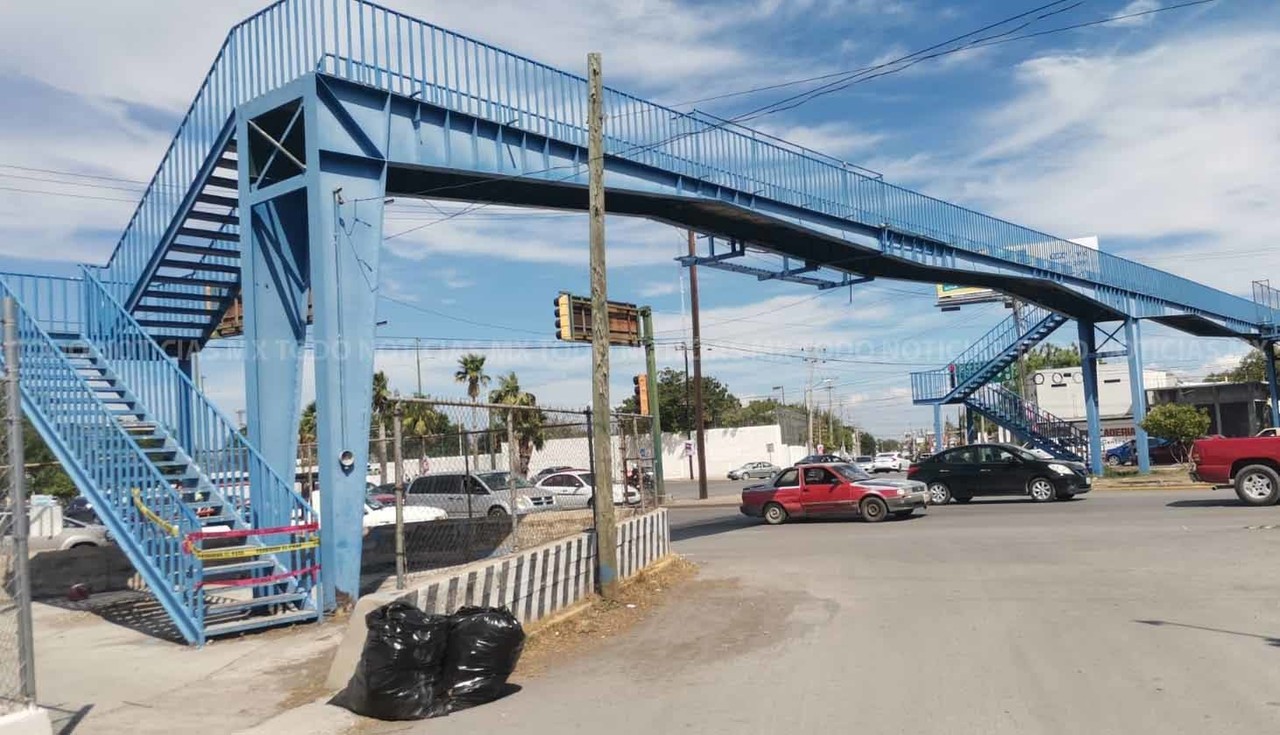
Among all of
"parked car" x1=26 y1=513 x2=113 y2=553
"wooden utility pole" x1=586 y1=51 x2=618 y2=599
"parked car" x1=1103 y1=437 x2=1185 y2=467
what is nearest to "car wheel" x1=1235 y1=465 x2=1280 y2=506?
"wooden utility pole" x1=586 y1=51 x2=618 y2=599

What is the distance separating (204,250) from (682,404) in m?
72.4

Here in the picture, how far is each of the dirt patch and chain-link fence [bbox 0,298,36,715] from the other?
379 cm

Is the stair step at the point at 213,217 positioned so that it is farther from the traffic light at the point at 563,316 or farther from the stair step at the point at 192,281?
the traffic light at the point at 563,316

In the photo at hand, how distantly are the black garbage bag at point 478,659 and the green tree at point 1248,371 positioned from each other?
274ft

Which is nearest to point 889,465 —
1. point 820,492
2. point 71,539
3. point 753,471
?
point 753,471

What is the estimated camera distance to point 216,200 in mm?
14828

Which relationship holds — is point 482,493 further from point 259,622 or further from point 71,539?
point 259,622

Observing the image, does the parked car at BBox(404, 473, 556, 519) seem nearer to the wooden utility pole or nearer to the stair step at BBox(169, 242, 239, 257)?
the stair step at BBox(169, 242, 239, 257)

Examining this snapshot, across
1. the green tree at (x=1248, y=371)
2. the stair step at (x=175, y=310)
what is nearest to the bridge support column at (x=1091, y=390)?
the stair step at (x=175, y=310)

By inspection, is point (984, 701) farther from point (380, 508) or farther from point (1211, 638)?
point (380, 508)

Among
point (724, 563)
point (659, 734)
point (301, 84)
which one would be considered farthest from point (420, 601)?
point (724, 563)

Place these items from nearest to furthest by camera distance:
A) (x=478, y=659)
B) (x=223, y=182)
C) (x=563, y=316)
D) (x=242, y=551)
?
(x=478, y=659), (x=242, y=551), (x=223, y=182), (x=563, y=316)

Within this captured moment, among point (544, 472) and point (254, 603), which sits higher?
point (544, 472)

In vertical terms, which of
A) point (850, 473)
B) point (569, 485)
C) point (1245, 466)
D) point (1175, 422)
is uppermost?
point (1175, 422)
